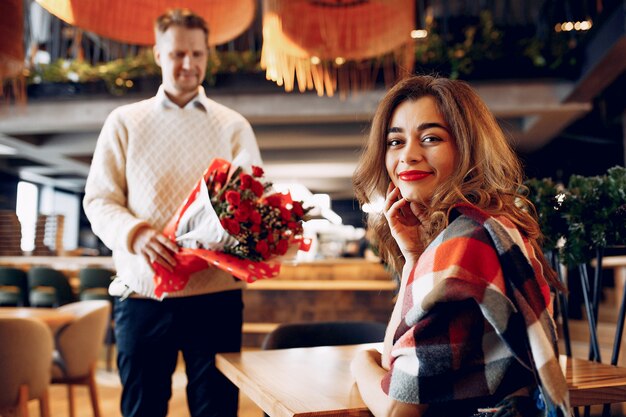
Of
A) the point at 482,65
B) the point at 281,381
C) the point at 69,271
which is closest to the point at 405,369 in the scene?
the point at 281,381

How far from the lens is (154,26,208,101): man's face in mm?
1932

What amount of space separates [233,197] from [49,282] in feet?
17.2

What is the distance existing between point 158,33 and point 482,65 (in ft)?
16.3

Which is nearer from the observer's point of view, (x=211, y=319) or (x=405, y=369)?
(x=405, y=369)

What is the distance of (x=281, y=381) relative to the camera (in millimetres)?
A: 1310

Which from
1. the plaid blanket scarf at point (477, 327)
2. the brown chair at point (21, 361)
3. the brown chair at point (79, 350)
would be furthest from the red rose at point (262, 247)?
the brown chair at point (79, 350)

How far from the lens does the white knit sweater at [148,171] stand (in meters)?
1.83

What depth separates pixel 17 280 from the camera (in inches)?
236

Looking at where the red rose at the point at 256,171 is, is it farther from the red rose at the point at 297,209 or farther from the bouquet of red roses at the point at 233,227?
the red rose at the point at 297,209

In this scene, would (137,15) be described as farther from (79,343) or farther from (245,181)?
(79,343)

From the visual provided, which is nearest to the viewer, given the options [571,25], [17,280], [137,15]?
[137,15]

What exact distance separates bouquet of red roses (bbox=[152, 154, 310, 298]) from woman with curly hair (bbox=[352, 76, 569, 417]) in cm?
55

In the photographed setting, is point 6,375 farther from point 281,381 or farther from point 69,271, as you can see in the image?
point 69,271

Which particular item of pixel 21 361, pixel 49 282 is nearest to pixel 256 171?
pixel 21 361
